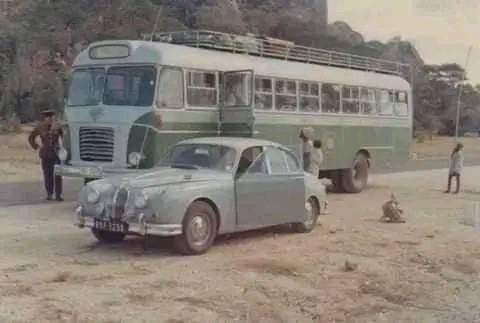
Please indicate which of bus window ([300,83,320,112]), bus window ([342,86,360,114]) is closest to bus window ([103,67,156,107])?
bus window ([300,83,320,112])

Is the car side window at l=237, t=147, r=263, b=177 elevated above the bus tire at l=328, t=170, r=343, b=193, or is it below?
above

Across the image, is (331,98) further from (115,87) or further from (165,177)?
(165,177)

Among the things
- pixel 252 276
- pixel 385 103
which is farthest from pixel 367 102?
pixel 252 276

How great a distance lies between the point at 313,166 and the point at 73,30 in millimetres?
38635

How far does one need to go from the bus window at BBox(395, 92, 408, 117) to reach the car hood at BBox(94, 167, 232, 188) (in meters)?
13.3

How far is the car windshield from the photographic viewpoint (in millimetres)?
10828

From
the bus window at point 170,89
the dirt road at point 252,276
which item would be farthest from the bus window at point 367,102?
the dirt road at point 252,276

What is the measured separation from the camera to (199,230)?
9.93m

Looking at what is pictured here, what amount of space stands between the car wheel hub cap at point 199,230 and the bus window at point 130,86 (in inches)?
201

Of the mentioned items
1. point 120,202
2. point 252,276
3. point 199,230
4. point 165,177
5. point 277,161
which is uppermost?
point 277,161

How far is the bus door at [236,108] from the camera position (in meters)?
16.3

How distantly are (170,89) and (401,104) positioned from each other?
33.9ft

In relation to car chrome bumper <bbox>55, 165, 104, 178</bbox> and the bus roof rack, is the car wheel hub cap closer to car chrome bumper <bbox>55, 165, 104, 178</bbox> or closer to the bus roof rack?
car chrome bumper <bbox>55, 165, 104, 178</bbox>

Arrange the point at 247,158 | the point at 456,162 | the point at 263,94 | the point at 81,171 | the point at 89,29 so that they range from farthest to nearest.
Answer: the point at 89,29 → the point at 456,162 → the point at 263,94 → the point at 81,171 → the point at 247,158
